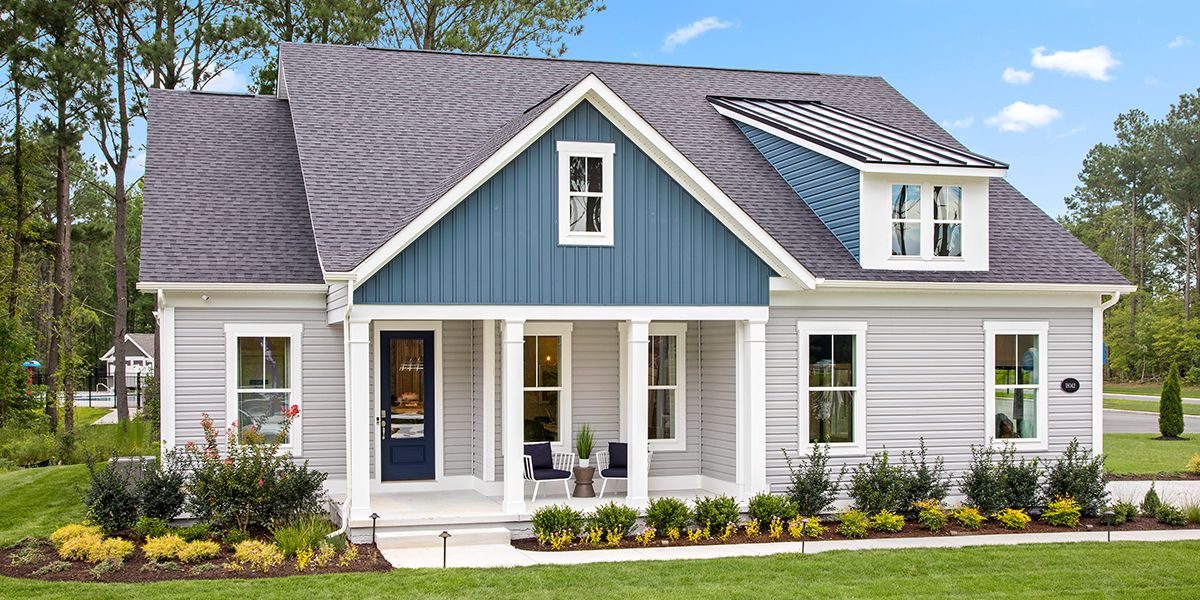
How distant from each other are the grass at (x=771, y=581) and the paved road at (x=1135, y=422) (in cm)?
2361

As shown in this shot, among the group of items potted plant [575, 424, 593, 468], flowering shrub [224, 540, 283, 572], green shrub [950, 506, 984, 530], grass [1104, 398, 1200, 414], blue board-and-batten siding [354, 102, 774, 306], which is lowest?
grass [1104, 398, 1200, 414]

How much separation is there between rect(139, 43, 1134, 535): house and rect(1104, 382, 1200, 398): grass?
135ft

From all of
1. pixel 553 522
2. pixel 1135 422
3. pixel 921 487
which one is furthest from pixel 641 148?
pixel 1135 422

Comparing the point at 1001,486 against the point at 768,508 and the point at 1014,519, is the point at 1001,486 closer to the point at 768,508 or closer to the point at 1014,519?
the point at 1014,519

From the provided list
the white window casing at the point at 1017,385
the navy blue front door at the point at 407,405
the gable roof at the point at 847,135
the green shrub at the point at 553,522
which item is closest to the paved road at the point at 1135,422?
the gable roof at the point at 847,135

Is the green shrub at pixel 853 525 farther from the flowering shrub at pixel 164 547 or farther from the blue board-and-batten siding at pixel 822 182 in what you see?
the flowering shrub at pixel 164 547

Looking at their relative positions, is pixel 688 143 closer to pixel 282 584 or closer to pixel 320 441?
pixel 320 441

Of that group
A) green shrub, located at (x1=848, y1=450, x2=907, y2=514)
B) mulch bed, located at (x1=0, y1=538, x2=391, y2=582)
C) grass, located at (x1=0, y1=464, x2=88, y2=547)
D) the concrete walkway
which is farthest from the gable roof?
grass, located at (x1=0, y1=464, x2=88, y2=547)

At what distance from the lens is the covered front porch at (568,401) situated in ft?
52.9

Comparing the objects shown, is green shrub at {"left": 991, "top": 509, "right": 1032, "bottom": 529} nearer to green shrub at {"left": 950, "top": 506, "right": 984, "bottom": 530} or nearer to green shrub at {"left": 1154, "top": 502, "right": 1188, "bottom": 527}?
green shrub at {"left": 950, "top": 506, "right": 984, "bottom": 530}

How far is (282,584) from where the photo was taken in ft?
38.9

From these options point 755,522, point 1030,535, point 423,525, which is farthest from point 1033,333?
point 423,525

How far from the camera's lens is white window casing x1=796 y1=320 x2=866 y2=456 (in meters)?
16.7

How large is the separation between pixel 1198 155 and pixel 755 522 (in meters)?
55.4
